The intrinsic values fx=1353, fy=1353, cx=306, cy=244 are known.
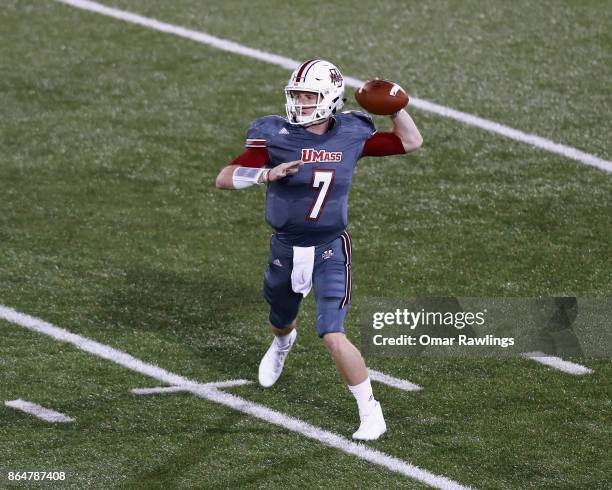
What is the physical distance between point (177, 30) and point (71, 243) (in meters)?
4.62

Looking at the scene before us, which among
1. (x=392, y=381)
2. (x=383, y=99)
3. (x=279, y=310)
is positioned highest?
(x=383, y=99)

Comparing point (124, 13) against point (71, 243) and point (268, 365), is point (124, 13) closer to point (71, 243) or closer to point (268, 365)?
point (71, 243)

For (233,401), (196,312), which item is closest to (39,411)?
(233,401)

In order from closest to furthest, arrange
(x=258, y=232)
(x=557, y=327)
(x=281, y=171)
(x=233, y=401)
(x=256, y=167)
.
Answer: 1. (x=281, y=171)
2. (x=256, y=167)
3. (x=233, y=401)
4. (x=557, y=327)
5. (x=258, y=232)

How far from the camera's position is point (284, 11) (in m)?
14.0

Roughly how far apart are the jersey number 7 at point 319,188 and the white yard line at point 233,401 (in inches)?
43.5

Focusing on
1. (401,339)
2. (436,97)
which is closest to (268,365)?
(401,339)

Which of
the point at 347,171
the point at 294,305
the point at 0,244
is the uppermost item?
the point at 347,171

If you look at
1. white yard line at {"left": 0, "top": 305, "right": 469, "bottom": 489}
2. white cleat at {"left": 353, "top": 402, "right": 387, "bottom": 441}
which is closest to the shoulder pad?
white yard line at {"left": 0, "top": 305, "right": 469, "bottom": 489}

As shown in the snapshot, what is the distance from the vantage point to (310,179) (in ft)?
23.5

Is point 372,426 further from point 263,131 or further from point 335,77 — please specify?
point 335,77

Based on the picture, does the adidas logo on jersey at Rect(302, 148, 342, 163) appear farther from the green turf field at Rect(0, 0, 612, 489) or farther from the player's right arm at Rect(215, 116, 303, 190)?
the green turf field at Rect(0, 0, 612, 489)

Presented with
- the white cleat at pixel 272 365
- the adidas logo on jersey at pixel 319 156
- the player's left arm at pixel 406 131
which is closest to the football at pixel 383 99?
the player's left arm at pixel 406 131

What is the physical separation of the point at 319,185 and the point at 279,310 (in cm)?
83
